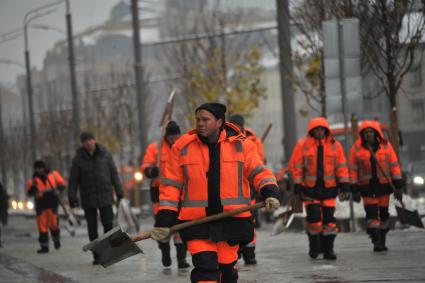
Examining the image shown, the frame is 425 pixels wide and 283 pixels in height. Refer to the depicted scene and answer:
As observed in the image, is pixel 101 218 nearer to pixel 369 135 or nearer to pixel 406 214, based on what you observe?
pixel 369 135

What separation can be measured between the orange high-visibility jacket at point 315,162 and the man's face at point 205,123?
5734mm

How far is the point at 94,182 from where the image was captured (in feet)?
55.7

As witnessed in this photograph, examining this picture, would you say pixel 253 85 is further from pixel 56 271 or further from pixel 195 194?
pixel 195 194

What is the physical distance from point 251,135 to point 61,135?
1932 inches

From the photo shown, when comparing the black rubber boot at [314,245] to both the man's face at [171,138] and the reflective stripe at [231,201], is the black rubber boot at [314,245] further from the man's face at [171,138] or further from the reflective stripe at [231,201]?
the reflective stripe at [231,201]

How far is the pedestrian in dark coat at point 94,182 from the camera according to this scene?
16.9m

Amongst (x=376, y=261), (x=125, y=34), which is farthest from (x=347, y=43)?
(x=125, y=34)

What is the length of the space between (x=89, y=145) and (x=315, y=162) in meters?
3.31

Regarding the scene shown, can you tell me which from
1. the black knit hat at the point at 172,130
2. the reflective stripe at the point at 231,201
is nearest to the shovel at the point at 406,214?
the black knit hat at the point at 172,130

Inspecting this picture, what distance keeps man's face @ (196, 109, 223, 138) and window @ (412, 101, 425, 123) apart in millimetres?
64032

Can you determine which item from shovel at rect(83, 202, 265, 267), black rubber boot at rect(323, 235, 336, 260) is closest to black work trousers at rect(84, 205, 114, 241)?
black rubber boot at rect(323, 235, 336, 260)

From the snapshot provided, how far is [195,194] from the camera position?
988 cm

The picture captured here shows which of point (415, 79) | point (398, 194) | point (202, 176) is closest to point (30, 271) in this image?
point (398, 194)

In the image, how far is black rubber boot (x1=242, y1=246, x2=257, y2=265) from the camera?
50.0 ft
